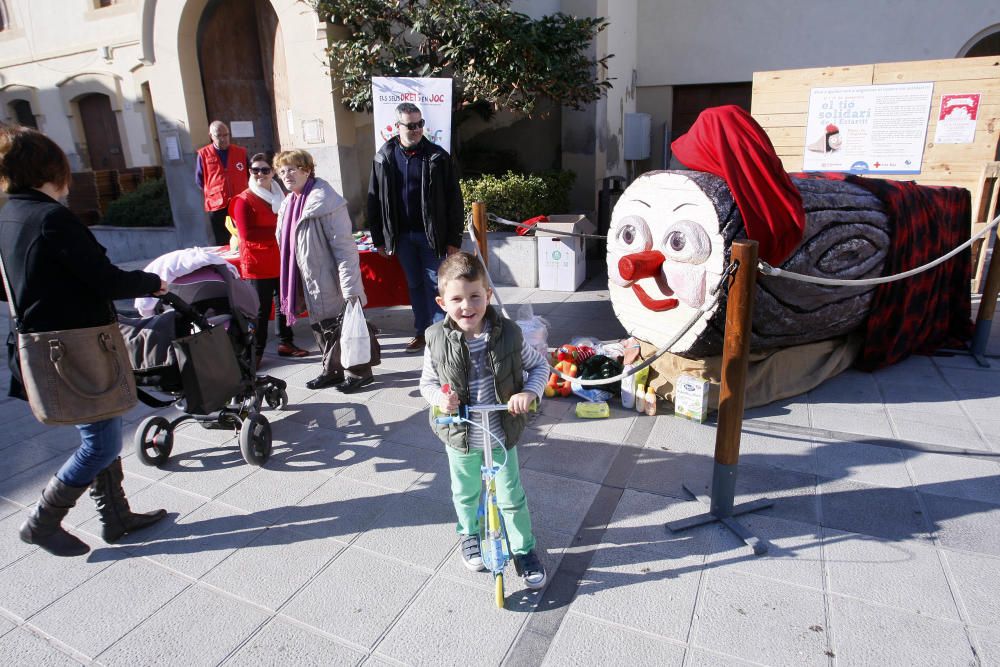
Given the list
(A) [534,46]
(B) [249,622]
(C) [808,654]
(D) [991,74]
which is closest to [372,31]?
(A) [534,46]

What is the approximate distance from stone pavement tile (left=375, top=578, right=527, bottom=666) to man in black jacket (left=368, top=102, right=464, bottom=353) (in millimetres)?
3139

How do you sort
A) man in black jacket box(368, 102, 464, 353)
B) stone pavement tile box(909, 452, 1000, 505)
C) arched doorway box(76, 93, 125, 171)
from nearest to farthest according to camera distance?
stone pavement tile box(909, 452, 1000, 505) < man in black jacket box(368, 102, 464, 353) < arched doorway box(76, 93, 125, 171)

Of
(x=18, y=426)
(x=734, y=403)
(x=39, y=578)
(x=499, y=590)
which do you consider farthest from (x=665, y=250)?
(x=18, y=426)

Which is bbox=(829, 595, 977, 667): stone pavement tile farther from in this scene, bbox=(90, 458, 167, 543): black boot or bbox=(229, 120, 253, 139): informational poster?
bbox=(229, 120, 253, 139): informational poster

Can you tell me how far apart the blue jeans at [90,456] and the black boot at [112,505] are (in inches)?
4.0

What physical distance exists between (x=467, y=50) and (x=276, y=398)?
4.77m

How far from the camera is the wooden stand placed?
8.61 ft

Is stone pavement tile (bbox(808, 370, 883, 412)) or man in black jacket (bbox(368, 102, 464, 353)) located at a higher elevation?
man in black jacket (bbox(368, 102, 464, 353))

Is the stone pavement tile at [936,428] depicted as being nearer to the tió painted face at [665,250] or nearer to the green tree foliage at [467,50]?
the tió painted face at [665,250]

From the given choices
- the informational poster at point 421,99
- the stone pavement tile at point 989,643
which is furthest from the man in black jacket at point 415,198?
the stone pavement tile at point 989,643

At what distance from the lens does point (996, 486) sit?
10.4ft

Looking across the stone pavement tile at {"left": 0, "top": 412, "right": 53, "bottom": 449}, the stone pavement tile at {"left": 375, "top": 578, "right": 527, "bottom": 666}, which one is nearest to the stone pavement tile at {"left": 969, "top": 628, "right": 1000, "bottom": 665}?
the stone pavement tile at {"left": 375, "top": 578, "right": 527, "bottom": 666}

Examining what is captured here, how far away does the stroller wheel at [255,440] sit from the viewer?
352 cm

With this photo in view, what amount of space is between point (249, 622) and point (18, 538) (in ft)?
4.81
